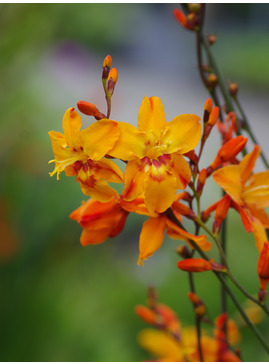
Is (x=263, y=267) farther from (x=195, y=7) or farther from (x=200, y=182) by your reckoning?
(x=195, y=7)

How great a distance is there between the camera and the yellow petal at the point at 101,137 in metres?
0.46

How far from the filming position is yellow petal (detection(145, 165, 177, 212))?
461 millimetres

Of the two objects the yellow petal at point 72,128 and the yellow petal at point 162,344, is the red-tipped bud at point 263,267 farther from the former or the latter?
the yellow petal at point 162,344

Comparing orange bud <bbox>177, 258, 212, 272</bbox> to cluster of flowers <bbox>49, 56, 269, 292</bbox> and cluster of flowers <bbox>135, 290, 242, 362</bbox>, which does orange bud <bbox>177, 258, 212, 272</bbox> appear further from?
cluster of flowers <bbox>135, 290, 242, 362</bbox>

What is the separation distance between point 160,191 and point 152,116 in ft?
0.24

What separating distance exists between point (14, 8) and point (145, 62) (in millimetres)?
5160

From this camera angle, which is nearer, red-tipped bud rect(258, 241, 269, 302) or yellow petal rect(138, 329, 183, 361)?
red-tipped bud rect(258, 241, 269, 302)

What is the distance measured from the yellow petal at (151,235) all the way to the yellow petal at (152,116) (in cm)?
8

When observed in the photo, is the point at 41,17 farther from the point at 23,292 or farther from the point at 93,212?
the point at 93,212

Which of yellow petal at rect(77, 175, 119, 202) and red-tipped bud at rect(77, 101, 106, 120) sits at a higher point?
red-tipped bud at rect(77, 101, 106, 120)

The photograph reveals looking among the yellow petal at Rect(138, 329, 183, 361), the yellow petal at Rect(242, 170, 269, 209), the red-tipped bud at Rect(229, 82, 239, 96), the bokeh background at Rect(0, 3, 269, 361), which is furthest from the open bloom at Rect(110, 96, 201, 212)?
the bokeh background at Rect(0, 3, 269, 361)

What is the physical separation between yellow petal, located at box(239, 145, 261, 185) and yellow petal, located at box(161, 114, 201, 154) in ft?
0.31

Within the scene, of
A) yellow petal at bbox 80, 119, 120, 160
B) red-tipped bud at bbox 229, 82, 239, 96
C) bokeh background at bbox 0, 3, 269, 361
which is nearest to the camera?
yellow petal at bbox 80, 119, 120, 160

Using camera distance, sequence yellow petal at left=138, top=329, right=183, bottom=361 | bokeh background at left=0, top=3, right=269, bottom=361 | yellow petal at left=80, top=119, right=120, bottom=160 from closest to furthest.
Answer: yellow petal at left=80, top=119, right=120, bottom=160 → yellow petal at left=138, top=329, right=183, bottom=361 → bokeh background at left=0, top=3, right=269, bottom=361
